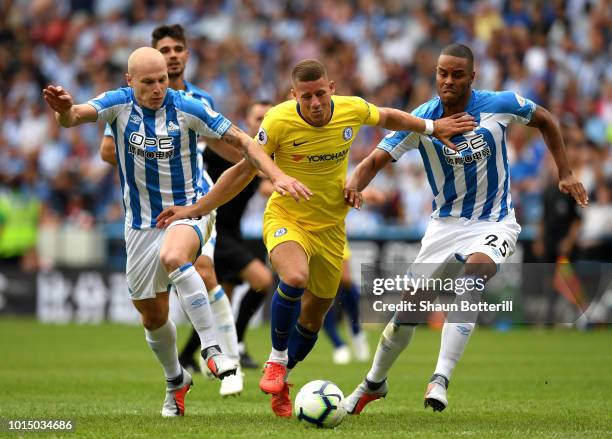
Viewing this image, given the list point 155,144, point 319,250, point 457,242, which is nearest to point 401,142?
point 457,242

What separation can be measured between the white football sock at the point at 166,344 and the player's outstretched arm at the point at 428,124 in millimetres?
2104

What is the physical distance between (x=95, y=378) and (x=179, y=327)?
25.9ft

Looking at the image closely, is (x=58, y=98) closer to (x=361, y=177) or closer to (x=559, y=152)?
(x=361, y=177)

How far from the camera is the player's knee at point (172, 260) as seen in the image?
7566mm

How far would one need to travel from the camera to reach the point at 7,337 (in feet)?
53.1

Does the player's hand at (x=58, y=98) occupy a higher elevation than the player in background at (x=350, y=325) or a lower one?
higher

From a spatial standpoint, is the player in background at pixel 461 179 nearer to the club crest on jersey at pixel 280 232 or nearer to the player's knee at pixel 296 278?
the club crest on jersey at pixel 280 232

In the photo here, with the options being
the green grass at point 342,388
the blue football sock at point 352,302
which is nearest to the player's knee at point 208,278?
the green grass at point 342,388

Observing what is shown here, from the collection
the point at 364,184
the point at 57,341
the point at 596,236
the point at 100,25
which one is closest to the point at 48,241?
the point at 57,341

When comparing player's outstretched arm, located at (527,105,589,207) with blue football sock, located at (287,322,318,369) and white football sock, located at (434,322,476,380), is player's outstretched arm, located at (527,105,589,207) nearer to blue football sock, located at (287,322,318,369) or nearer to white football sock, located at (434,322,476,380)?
white football sock, located at (434,322,476,380)

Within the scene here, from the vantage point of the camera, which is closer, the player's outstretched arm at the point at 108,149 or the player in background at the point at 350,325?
the player's outstretched arm at the point at 108,149

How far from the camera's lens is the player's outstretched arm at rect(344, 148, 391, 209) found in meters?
8.10

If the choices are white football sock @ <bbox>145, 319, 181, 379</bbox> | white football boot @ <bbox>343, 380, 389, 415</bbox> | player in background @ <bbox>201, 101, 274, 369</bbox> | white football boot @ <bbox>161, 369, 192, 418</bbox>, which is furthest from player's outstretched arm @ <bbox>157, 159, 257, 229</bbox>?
player in background @ <bbox>201, 101, 274, 369</bbox>

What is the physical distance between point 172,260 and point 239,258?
3.85 meters
